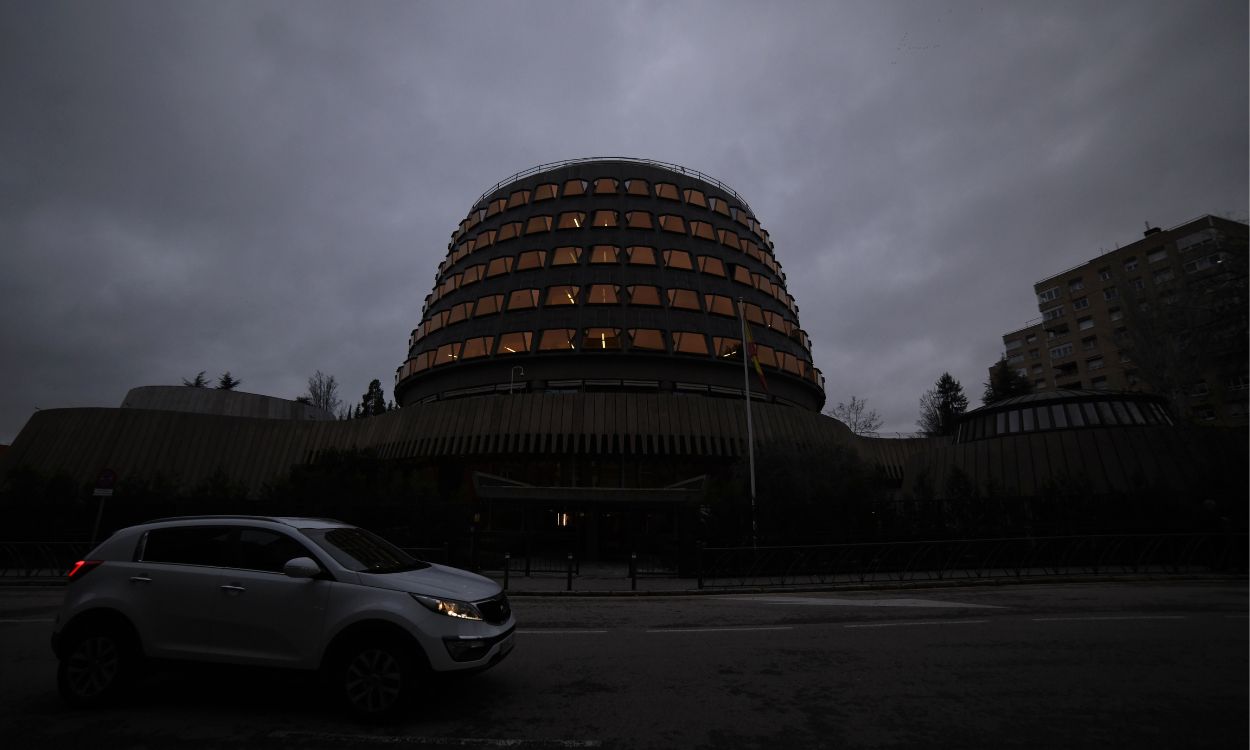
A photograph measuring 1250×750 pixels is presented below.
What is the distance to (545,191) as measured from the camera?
51.7m

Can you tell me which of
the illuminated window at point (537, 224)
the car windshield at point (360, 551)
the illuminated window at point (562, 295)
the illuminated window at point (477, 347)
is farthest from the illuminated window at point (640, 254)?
the car windshield at point (360, 551)

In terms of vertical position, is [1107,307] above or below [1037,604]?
above

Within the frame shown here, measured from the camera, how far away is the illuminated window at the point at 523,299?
43969 millimetres

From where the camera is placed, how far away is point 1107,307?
237 feet

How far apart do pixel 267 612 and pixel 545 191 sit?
164ft

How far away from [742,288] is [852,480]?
2623cm

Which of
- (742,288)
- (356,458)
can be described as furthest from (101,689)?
(742,288)

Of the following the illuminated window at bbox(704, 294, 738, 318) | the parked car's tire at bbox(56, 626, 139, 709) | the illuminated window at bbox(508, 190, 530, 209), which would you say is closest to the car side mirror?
the parked car's tire at bbox(56, 626, 139, 709)

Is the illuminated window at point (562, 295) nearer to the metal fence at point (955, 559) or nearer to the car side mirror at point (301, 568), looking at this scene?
the metal fence at point (955, 559)

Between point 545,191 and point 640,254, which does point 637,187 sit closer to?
point 545,191

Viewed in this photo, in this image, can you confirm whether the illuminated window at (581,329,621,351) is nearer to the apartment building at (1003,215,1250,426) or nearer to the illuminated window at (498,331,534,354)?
the illuminated window at (498,331,534,354)

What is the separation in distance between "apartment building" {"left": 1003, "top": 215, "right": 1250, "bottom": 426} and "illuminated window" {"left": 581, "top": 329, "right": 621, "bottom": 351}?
104 feet

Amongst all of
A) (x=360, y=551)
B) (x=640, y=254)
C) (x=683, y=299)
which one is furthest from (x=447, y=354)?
(x=360, y=551)

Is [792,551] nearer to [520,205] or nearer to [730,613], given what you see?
[730,613]
